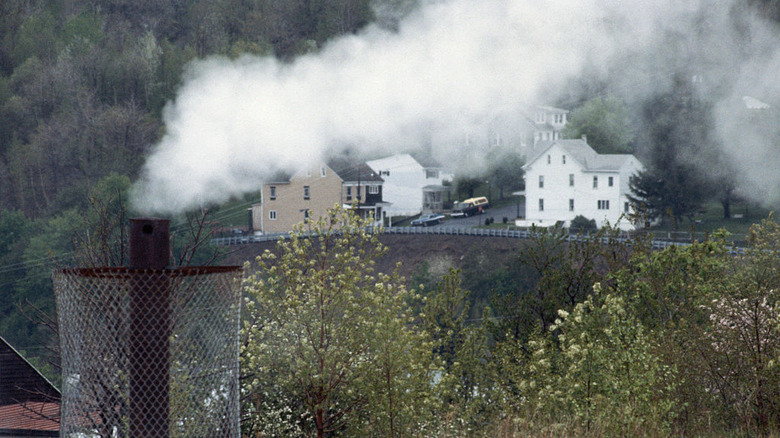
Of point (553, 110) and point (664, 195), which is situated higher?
point (553, 110)

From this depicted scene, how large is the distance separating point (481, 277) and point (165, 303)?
129 ft

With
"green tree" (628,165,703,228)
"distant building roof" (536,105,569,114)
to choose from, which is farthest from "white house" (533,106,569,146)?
"green tree" (628,165,703,228)

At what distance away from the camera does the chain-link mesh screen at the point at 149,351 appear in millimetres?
4266

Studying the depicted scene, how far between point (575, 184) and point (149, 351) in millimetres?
53891

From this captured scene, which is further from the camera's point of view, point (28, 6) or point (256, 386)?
point (28, 6)

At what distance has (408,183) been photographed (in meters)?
64.9

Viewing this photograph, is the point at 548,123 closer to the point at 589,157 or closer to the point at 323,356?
the point at 589,157

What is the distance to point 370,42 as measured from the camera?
82.8 metres

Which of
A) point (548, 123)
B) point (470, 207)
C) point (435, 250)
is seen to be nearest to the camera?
point (435, 250)

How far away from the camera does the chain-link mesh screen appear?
4266mm

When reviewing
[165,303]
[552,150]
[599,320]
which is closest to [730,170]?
[552,150]

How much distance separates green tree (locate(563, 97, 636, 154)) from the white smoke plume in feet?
12.1

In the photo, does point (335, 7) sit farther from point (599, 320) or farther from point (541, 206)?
point (599, 320)

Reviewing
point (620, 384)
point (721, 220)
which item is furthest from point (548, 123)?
point (620, 384)
